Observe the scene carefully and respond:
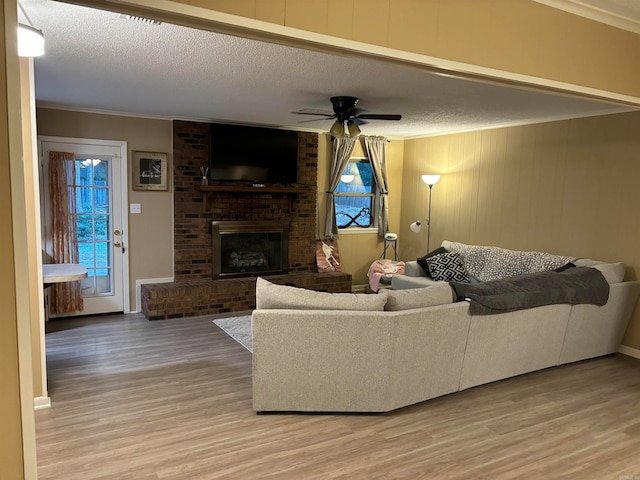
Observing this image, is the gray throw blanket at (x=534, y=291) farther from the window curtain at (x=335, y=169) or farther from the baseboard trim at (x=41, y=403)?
the window curtain at (x=335, y=169)

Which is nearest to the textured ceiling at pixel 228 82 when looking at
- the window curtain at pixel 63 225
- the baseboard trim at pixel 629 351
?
the window curtain at pixel 63 225

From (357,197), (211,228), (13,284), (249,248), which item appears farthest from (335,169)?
(13,284)

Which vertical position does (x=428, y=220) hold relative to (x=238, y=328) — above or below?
above

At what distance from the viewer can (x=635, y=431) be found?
3.07 m

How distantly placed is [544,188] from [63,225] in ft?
18.0

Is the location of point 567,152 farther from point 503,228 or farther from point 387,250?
point 387,250

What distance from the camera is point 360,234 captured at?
7367 mm

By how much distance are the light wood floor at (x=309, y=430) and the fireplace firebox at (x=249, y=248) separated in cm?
225

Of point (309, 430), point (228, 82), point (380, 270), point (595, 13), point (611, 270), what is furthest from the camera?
point (380, 270)

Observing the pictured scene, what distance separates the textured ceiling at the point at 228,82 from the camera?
9.29 ft

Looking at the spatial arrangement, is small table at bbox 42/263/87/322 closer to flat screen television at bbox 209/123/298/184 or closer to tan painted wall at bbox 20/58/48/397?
tan painted wall at bbox 20/58/48/397

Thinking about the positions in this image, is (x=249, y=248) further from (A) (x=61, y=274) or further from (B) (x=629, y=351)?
(B) (x=629, y=351)

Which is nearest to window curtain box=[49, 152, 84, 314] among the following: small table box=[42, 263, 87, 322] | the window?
small table box=[42, 263, 87, 322]

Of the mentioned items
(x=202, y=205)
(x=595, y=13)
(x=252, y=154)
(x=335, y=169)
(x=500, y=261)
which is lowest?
(x=500, y=261)
